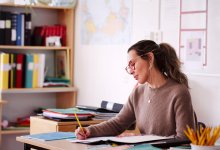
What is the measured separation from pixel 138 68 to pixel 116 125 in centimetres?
39

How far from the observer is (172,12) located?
424cm

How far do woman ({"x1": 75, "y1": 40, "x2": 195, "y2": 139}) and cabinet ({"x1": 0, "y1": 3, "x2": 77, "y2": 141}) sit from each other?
2075 millimetres

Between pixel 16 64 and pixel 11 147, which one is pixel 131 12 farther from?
pixel 11 147

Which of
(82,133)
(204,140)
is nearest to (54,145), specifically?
(82,133)

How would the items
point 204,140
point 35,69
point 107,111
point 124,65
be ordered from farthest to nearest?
point 35,69 → point 124,65 → point 107,111 → point 204,140

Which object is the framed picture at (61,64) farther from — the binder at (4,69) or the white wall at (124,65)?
the binder at (4,69)

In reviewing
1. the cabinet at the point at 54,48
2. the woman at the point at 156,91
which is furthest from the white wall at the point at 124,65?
the woman at the point at 156,91

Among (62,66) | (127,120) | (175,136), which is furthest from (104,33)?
(175,136)

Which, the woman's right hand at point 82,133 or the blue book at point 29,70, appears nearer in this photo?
the woman's right hand at point 82,133

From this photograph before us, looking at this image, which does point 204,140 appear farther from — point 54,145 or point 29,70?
point 29,70

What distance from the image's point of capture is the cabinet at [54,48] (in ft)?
16.9

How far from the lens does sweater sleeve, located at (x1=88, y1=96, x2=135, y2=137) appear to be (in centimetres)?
309

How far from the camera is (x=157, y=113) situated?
319 cm

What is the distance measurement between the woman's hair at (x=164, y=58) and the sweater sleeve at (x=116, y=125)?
0.33 metres
